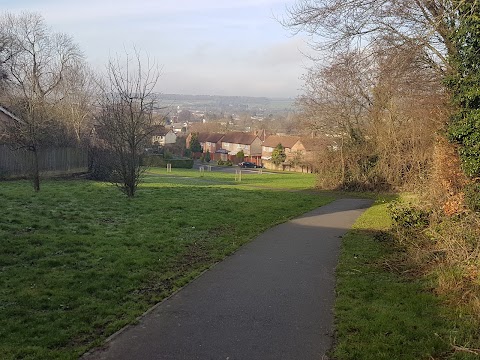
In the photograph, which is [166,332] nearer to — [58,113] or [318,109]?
[318,109]

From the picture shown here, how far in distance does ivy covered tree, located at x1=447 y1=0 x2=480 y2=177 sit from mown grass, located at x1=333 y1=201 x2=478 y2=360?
2.48 m

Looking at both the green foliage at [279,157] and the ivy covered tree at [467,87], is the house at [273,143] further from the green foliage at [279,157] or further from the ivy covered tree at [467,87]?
the ivy covered tree at [467,87]

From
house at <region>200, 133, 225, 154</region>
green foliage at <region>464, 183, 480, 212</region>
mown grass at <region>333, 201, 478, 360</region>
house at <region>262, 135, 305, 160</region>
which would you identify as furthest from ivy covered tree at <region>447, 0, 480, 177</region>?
house at <region>200, 133, 225, 154</region>

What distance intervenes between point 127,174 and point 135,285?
1130 centimetres

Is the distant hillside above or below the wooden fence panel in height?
above

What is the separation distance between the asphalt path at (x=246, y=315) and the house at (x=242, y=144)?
274 feet

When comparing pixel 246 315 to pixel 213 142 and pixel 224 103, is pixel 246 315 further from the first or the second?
pixel 224 103

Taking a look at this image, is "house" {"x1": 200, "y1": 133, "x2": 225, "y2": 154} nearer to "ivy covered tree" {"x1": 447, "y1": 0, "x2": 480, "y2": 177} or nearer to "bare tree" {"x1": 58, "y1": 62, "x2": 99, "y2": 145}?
"bare tree" {"x1": 58, "y1": 62, "x2": 99, "y2": 145}

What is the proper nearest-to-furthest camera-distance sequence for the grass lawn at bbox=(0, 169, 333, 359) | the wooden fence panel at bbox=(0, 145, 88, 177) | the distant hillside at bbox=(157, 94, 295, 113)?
1. the grass lawn at bbox=(0, 169, 333, 359)
2. the wooden fence panel at bbox=(0, 145, 88, 177)
3. the distant hillside at bbox=(157, 94, 295, 113)

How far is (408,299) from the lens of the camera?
6484 mm

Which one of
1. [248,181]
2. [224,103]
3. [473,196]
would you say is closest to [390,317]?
[473,196]

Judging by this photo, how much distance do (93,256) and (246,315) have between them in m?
3.95

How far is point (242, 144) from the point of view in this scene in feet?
317

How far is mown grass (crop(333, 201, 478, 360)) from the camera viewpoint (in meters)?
4.81
